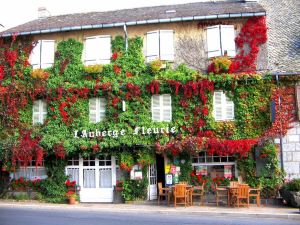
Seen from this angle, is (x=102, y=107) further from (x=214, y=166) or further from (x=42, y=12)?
(x=42, y=12)

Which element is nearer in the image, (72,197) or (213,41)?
(72,197)

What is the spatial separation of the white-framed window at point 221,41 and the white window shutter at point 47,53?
25.9ft

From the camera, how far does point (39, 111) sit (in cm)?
2080

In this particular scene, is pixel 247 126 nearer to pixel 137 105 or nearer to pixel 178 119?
pixel 178 119

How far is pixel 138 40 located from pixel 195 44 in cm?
278

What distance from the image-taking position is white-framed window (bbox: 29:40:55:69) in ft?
68.9

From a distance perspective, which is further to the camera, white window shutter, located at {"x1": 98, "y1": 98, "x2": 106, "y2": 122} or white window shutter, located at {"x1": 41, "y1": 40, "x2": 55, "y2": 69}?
white window shutter, located at {"x1": 41, "y1": 40, "x2": 55, "y2": 69}

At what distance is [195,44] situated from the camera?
65.4ft

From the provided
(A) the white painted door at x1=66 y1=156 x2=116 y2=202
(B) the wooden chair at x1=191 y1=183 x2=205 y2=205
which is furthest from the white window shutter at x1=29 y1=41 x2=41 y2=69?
(B) the wooden chair at x1=191 y1=183 x2=205 y2=205

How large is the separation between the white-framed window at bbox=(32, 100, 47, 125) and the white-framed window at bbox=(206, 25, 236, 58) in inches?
338

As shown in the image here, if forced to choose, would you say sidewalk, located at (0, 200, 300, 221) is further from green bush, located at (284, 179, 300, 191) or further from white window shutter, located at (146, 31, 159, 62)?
white window shutter, located at (146, 31, 159, 62)

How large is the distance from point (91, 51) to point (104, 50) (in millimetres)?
659

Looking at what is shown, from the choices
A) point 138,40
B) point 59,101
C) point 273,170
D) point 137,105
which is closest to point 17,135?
point 59,101

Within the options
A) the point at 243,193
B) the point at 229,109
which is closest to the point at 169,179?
the point at 243,193
